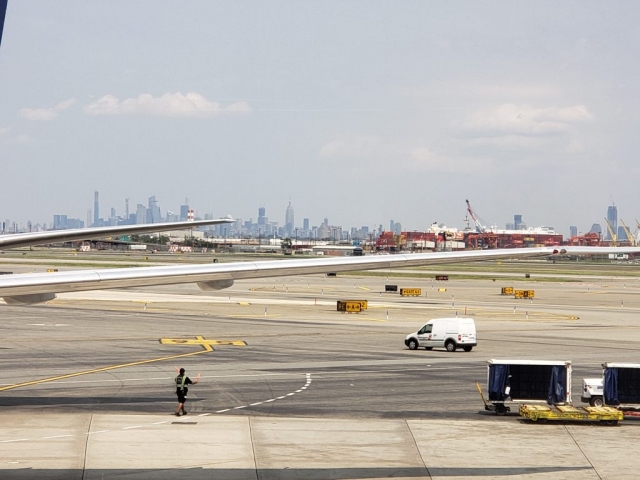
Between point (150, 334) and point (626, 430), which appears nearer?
point (626, 430)

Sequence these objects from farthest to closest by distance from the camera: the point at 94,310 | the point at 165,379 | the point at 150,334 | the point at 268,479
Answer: the point at 94,310
the point at 150,334
the point at 165,379
the point at 268,479

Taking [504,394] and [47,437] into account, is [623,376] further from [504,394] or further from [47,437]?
[47,437]

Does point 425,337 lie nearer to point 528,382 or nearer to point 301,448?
point 528,382

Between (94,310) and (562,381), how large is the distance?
5449 centimetres

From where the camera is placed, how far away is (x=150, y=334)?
195 feet

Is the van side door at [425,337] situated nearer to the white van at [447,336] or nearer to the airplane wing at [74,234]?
the white van at [447,336]

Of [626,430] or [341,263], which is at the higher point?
[341,263]

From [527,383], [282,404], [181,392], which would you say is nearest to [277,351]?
[282,404]

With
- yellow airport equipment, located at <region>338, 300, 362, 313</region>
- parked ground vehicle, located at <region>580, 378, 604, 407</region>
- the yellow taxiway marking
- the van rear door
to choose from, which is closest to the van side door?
the van rear door

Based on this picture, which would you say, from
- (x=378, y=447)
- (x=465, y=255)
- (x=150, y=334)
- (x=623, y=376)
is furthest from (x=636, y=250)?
(x=150, y=334)

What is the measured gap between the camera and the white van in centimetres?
5356

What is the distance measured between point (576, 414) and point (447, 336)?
23063mm

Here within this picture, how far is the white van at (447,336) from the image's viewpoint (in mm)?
53562

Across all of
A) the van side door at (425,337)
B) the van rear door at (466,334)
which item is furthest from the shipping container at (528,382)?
the van side door at (425,337)
